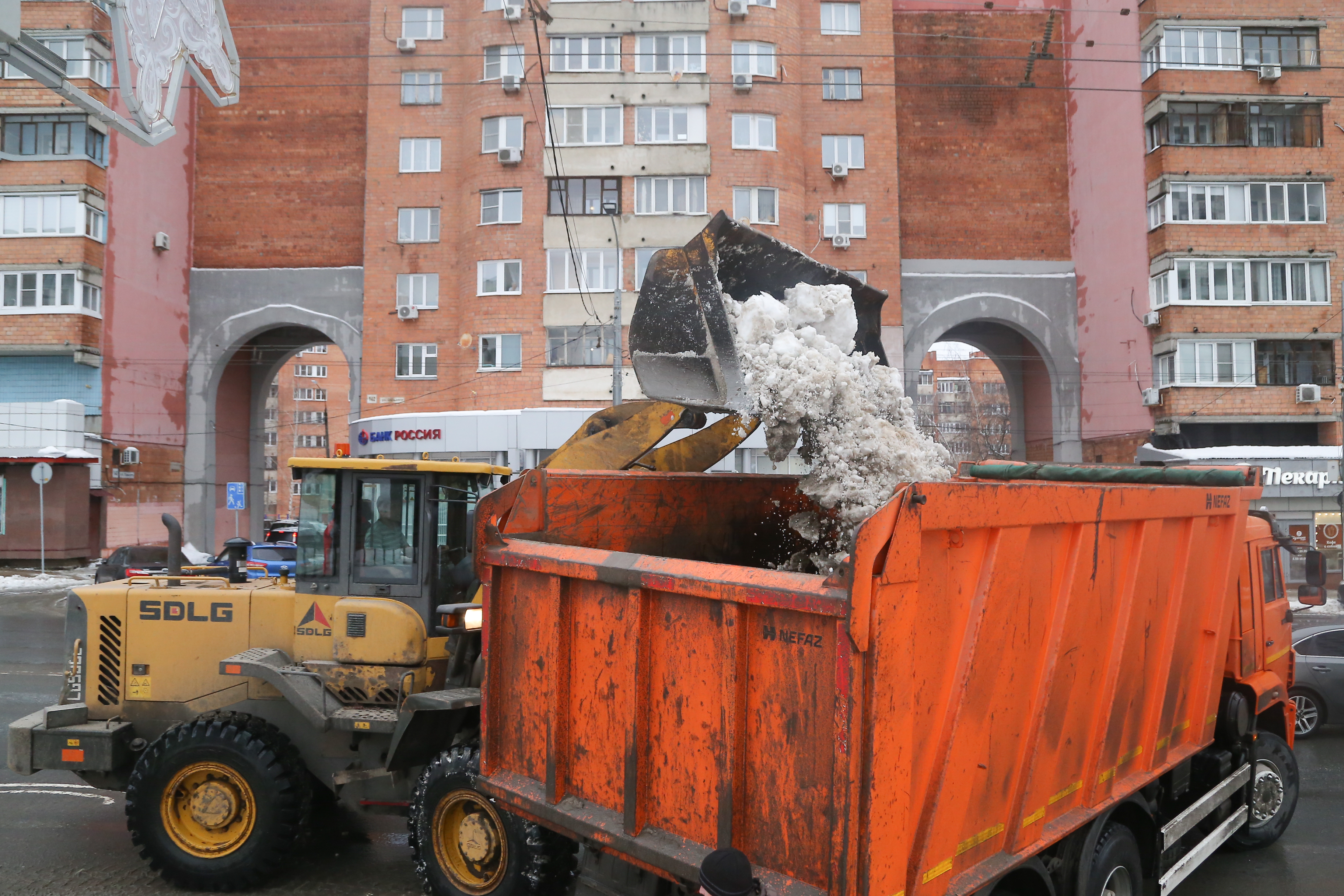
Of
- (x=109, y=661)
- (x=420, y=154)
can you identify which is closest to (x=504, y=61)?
(x=420, y=154)

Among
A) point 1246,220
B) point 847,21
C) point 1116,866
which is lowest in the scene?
point 1116,866

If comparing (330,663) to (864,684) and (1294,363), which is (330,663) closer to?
(864,684)

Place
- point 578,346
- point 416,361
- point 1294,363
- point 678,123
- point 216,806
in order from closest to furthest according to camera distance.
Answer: point 216,806
point 1294,363
point 578,346
point 678,123
point 416,361

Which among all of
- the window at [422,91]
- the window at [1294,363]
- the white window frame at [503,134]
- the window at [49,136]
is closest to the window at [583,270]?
the white window frame at [503,134]

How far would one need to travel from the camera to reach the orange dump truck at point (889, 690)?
9.43ft

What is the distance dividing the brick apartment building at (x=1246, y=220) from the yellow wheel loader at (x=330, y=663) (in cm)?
2673

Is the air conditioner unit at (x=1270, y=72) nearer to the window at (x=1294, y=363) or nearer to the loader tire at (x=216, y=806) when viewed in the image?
the window at (x=1294, y=363)

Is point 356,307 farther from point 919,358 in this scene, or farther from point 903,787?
point 903,787

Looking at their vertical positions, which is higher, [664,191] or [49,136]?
[49,136]

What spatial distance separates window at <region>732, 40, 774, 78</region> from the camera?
30938mm

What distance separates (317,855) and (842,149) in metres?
30.2

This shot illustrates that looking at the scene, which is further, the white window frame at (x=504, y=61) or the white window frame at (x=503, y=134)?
the white window frame at (x=503, y=134)

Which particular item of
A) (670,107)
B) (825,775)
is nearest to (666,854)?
(825,775)

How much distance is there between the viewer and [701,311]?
4973mm
